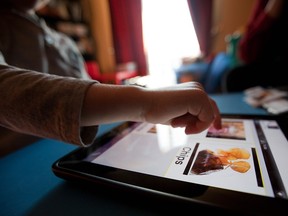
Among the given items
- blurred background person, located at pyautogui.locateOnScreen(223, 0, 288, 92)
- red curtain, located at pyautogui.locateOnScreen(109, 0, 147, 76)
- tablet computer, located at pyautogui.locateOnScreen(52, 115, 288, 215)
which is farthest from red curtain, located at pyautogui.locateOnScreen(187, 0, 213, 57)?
tablet computer, located at pyautogui.locateOnScreen(52, 115, 288, 215)

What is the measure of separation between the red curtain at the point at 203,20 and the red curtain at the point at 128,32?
2.52ft

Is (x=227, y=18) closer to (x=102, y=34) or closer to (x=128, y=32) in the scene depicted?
(x=128, y=32)

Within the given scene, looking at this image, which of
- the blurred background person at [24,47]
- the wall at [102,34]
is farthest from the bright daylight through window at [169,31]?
the blurred background person at [24,47]

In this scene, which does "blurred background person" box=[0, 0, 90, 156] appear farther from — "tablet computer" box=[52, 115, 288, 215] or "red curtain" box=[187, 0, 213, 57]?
"red curtain" box=[187, 0, 213, 57]

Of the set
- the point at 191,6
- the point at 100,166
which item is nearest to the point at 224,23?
the point at 191,6

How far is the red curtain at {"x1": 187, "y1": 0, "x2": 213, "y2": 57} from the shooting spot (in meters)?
2.27

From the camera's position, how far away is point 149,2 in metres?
2.49

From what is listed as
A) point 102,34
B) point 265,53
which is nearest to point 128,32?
point 102,34

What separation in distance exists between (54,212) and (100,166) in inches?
3.0

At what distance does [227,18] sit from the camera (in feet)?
7.29

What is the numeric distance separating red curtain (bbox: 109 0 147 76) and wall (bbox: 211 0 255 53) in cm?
102

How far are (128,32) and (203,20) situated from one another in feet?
3.70

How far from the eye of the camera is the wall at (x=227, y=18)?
211 centimetres

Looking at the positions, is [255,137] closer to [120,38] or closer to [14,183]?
[14,183]
